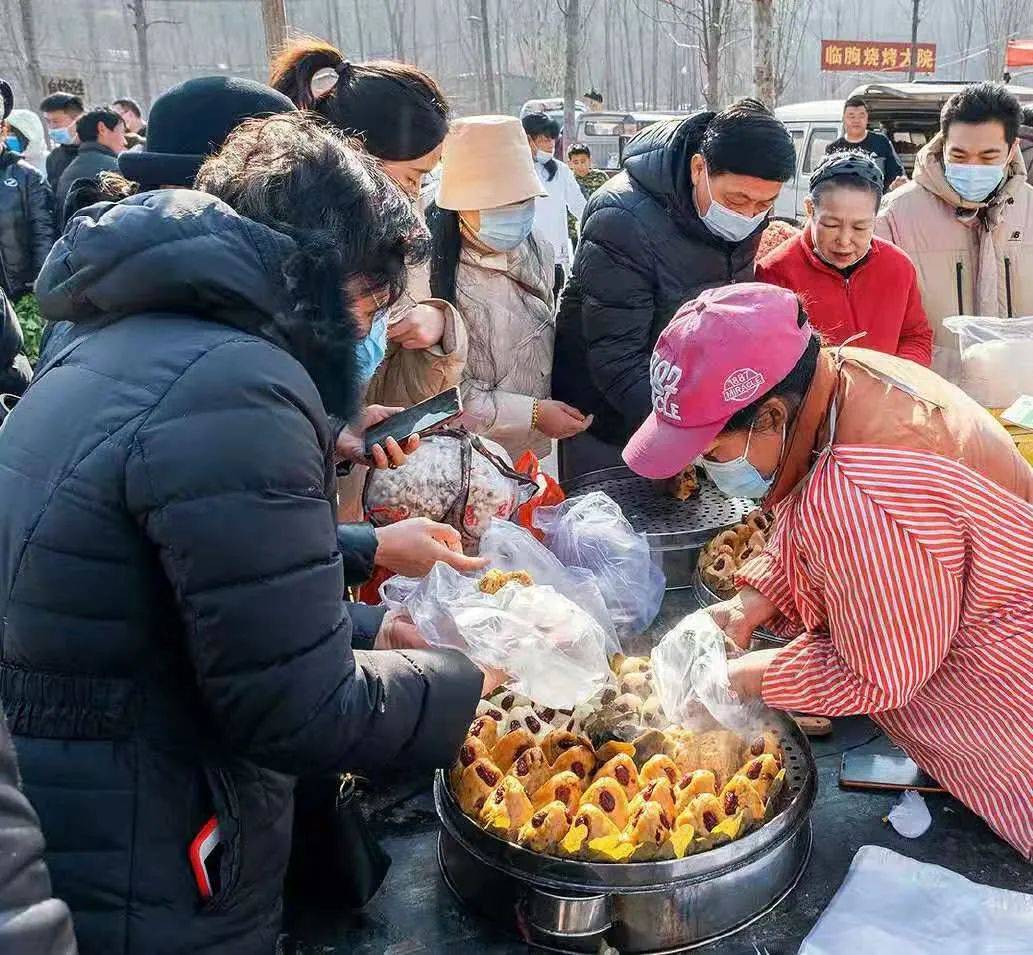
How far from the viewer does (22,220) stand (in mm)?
5695

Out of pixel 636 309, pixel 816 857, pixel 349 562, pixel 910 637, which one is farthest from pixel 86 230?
pixel 636 309

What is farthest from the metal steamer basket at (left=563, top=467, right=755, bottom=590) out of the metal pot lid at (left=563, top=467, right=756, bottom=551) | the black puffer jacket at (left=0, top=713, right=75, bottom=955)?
the black puffer jacket at (left=0, top=713, right=75, bottom=955)

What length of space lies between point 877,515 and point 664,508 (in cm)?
126

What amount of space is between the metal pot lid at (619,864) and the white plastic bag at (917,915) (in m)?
0.14

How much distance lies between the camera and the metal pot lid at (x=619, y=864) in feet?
4.44

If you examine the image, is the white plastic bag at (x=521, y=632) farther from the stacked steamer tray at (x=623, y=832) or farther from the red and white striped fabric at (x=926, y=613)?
the red and white striped fabric at (x=926, y=613)

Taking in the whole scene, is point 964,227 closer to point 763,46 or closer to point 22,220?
point 22,220

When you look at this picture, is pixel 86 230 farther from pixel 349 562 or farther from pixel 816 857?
pixel 816 857

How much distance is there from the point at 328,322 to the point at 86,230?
30 centimetres

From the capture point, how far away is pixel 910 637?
4.53 ft

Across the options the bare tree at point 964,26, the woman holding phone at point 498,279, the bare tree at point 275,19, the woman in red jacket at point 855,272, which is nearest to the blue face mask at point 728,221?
the woman in red jacket at point 855,272

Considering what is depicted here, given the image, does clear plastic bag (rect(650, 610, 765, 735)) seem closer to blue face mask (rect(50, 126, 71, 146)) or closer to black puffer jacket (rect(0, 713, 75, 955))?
black puffer jacket (rect(0, 713, 75, 955))

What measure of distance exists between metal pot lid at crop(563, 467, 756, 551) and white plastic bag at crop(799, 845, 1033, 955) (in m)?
1.00

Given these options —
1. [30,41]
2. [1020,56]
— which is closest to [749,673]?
[1020,56]
